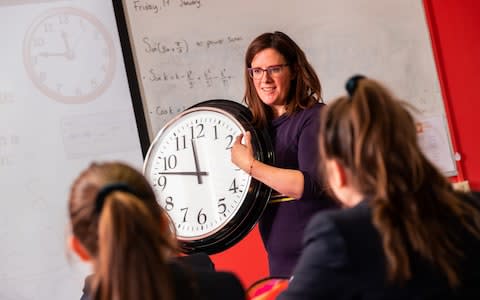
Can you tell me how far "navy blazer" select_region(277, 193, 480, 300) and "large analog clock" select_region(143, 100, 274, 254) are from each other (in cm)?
90

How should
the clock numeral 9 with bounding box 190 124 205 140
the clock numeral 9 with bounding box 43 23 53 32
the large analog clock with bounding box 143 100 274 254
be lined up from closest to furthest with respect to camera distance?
the large analog clock with bounding box 143 100 274 254 < the clock numeral 9 with bounding box 190 124 205 140 < the clock numeral 9 with bounding box 43 23 53 32

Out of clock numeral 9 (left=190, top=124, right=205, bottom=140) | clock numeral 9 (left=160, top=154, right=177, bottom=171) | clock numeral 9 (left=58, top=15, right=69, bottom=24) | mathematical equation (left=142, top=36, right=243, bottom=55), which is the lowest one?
clock numeral 9 (left=160, top=154, right=177, bottom=171)

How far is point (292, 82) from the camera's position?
7.59 feet

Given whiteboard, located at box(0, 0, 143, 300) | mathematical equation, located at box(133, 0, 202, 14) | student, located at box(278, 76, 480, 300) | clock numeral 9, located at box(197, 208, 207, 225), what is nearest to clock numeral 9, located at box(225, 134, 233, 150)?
clock numeral 9, located at box(197, 208, 207, 225)

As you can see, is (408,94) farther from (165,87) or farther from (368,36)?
(165,87)

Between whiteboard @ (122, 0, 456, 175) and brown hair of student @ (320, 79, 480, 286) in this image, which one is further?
whiteboard @ (122, 0, 456, 175)

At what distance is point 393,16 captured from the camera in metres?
3.34

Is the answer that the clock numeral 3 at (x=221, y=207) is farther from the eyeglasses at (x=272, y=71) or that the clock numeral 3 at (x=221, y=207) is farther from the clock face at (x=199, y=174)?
the eyeglasses at (x=272, y=71)

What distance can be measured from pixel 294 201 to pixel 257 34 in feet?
4.12

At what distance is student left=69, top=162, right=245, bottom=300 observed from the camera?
45.8 inches

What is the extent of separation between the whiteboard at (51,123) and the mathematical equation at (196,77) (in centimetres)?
15

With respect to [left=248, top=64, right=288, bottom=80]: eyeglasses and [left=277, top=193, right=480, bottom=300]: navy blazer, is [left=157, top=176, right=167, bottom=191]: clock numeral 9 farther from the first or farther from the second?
[left=277, top=193, right=480, bottom=300]: navy blazer

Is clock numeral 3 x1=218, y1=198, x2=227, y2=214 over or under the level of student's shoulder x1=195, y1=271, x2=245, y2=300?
over

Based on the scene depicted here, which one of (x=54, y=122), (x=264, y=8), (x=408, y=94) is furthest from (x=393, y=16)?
(x=54, y=122)
